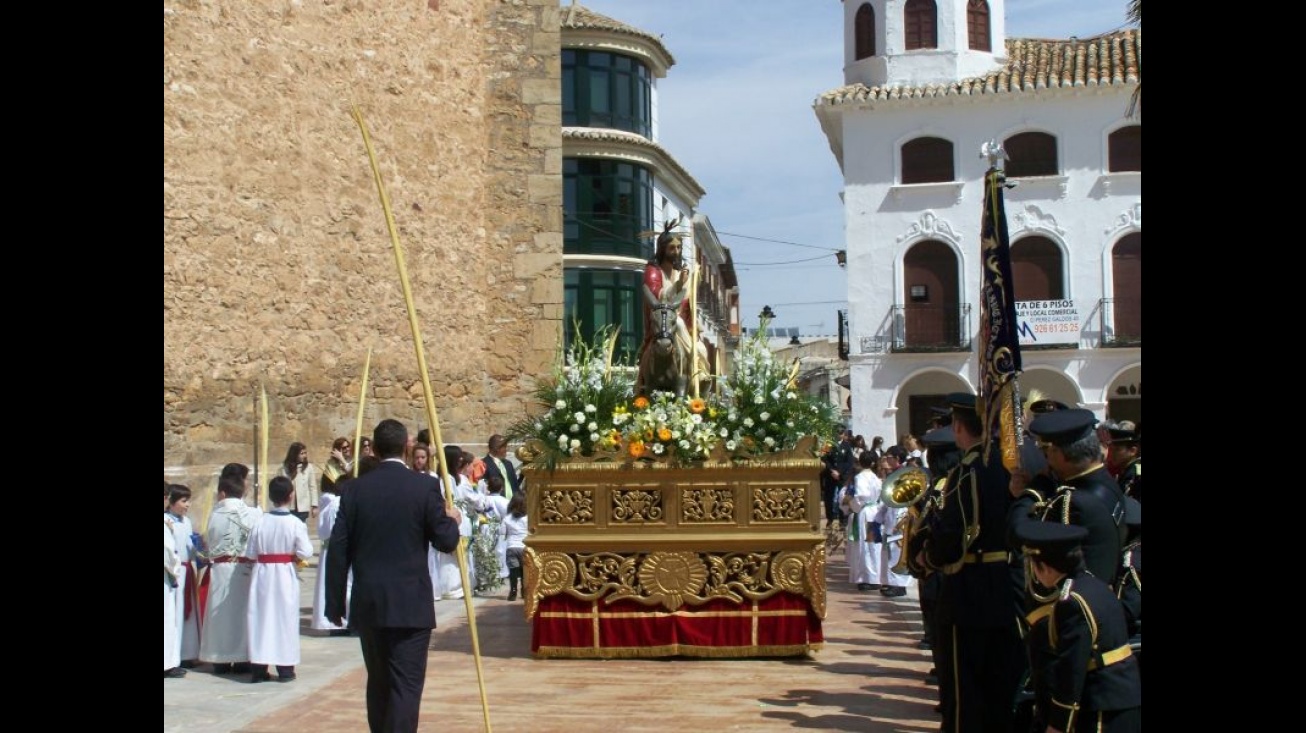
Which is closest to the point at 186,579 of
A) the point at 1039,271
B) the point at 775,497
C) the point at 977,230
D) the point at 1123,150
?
the point at 775,497

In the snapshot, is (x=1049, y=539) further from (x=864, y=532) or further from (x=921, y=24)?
(x=921, y=24)

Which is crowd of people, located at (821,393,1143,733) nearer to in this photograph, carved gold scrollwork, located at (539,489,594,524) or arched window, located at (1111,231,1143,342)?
carved gold scrollwork, located at (539,489,594,524)

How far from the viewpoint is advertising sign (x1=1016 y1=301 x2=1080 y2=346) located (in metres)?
30.5

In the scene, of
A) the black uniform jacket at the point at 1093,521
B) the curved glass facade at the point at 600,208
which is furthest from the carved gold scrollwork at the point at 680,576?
the curved glass facade at the point at 600,208

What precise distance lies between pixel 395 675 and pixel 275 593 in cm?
Answer: 356

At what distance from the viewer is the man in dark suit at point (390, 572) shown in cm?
→ 662

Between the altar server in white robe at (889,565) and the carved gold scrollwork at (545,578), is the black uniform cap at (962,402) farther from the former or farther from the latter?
the altar server in white robe at (889,565)

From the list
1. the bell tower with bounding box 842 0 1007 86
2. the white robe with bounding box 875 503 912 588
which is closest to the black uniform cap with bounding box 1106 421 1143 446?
the white robe with bounding box 875 503 912 588

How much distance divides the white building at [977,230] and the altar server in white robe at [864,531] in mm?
15342

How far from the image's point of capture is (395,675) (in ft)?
21.9
